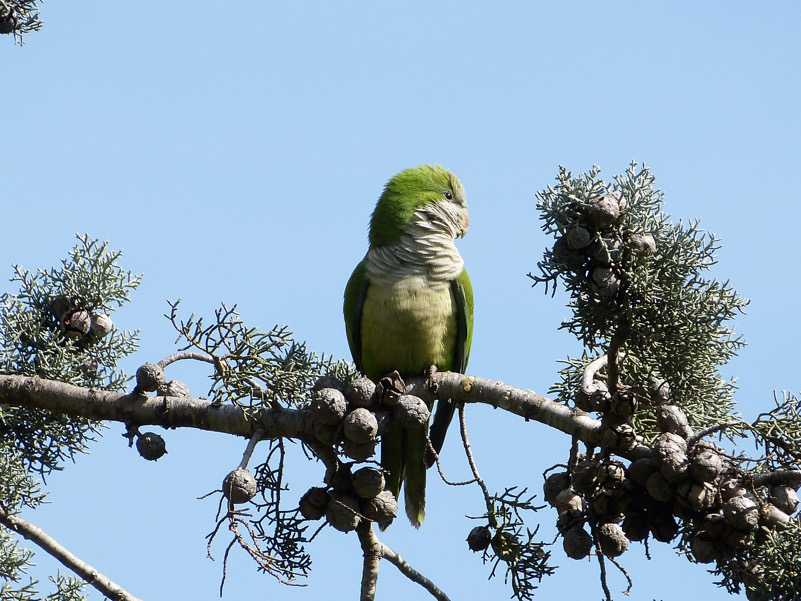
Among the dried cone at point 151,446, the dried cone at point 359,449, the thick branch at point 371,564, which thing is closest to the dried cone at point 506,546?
the thick branch at point 371,564

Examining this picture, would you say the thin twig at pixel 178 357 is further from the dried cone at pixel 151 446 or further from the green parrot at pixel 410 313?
the green parrot at pixel 410 313

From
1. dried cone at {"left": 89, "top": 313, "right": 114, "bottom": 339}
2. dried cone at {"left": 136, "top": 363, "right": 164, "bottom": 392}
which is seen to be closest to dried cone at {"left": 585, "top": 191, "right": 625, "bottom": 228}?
dried cone at {"left": 136, "top": 363, "right": 164, "bottom": 392}

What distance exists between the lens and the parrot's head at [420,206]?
495cm

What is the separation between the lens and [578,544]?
2.90 metres

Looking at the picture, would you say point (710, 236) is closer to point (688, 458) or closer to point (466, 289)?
point (688, 458)

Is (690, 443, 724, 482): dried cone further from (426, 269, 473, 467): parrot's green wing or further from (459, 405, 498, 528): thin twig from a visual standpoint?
(426, 269, 473, 467): parrot's green wing

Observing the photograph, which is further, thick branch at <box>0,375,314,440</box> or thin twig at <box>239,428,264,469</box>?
thick branch at <box>0,375,314,440</box>

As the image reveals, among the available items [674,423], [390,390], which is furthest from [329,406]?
[674,423]

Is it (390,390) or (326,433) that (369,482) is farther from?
(390,390)

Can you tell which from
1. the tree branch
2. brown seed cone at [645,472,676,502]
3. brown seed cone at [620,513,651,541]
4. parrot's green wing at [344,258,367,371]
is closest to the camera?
brown seed cone at [645,472,676,502]

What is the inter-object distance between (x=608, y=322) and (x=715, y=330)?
19.9 inches

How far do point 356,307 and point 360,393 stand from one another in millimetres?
1656

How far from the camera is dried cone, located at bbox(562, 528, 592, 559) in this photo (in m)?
2.90

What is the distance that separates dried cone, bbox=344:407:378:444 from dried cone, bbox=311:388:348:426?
1.7 inches
